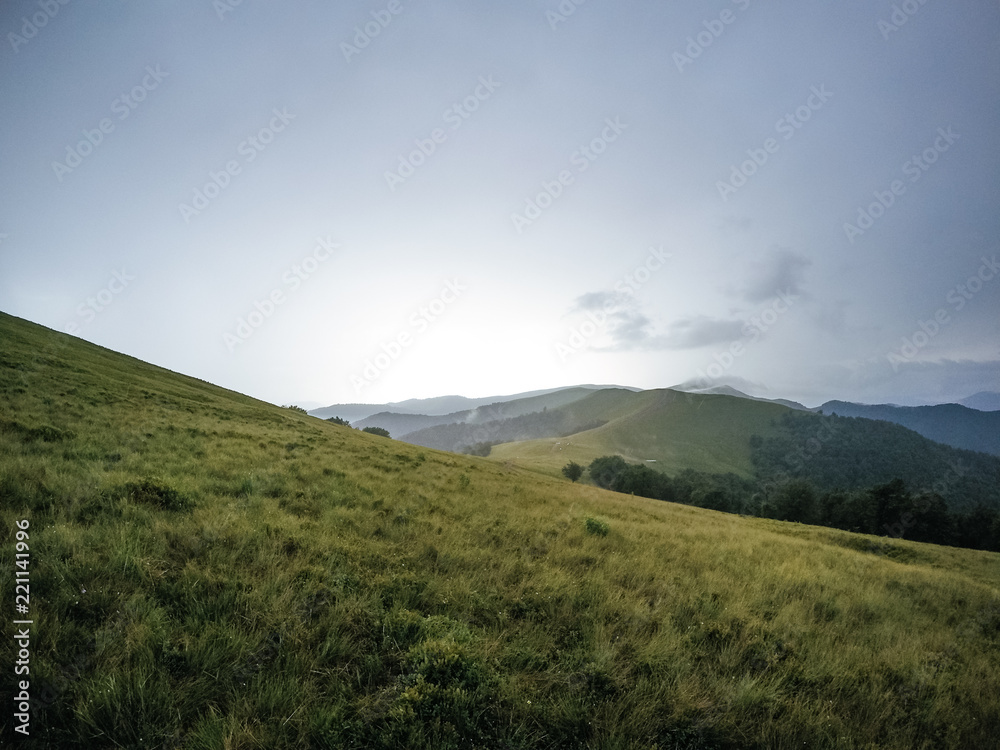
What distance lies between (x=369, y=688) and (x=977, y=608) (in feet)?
44.4

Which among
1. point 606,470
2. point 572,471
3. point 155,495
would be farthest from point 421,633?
point 606,470

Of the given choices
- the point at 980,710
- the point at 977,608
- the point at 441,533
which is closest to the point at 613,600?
the point at 441,533

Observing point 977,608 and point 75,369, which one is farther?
point 75,369

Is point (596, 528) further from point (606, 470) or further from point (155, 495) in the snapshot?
point (606, 470)

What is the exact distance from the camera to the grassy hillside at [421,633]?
335 centimetres

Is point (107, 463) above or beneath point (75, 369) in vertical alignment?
beneath

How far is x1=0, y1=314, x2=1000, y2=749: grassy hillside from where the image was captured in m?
3.35

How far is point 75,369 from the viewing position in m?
23.5

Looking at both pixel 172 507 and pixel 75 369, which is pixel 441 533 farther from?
pixel 75 369

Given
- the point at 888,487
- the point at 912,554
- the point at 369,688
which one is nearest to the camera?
the point at 369,688

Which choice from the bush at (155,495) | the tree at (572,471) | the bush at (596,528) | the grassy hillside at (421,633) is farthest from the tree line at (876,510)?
the bush at (155,495)

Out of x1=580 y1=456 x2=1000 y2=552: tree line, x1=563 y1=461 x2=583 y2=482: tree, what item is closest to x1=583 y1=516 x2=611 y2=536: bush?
x1=580 y1=456 x2=1000 y2=552: tree line

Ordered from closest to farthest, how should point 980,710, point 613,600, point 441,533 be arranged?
1. point 980,710
2. point 613,600
3. point 441,533

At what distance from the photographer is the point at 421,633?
4527 millimetres
